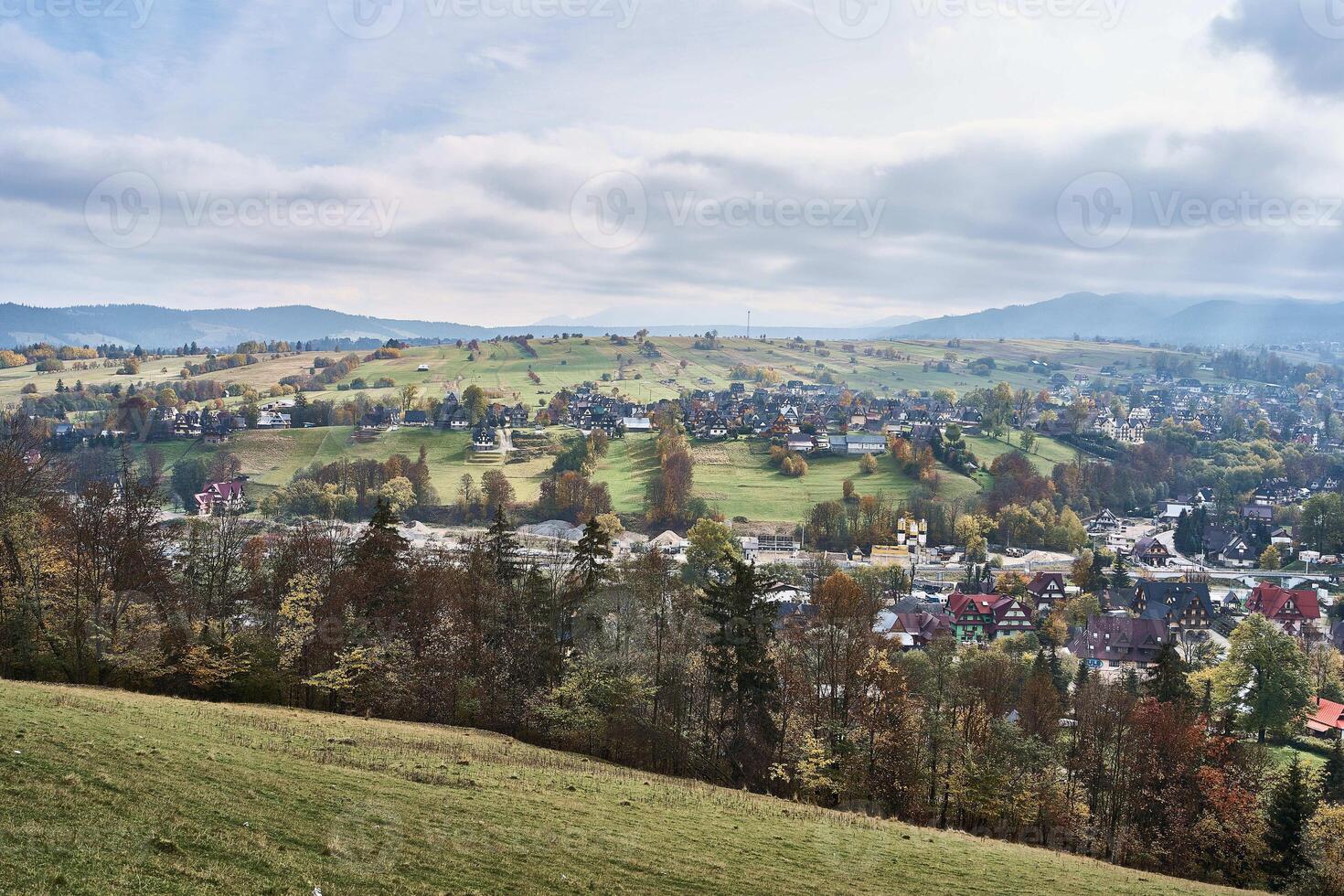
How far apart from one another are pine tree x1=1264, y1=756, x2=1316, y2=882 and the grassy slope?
9597mm

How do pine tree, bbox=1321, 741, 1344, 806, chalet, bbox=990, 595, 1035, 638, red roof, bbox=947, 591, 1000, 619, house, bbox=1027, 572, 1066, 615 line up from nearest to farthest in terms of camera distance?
pine tree, bbox=1321, 741, 1344, 806 < chalet, bbox=990, 595, 1035, 638 < red roof, bbox=947, 591, 1000, 619 < house, bbox=1027, 572, 1066, 615

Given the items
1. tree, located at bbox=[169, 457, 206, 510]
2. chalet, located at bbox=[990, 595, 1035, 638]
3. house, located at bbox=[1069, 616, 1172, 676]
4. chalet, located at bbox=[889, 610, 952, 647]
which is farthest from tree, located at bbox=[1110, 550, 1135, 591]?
tree, located at bbox=[169, 457, 206, 510]

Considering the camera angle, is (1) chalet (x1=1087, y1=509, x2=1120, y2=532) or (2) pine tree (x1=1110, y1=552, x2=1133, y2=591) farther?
(1) chalet (x1=1087, y1=509, x2=1120, y2=532)

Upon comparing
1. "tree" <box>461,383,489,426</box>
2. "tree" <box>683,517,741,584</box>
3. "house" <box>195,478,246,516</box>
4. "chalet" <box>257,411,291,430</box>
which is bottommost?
"house" <box>195,478,246,516</box>

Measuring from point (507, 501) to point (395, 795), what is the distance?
107 metres

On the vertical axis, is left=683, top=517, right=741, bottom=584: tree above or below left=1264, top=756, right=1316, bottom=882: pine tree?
below

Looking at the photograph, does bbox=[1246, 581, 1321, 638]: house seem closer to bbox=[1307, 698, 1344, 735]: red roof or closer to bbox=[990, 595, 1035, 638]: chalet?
bbox=[990, 595, 1035, 638]: chalet

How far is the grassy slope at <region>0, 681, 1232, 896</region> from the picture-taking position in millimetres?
12570

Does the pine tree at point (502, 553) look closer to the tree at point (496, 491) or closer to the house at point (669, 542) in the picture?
the house at point (669, 542)

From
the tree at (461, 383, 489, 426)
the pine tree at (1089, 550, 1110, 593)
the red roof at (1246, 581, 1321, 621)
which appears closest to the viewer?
the red roof at (1246, 581, 1321, 621)

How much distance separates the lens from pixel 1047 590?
94.9 metres

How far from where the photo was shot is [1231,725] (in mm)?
46906

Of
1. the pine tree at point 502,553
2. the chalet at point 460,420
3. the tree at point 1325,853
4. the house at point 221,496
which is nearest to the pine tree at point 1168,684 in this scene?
the tree at point 1325,853

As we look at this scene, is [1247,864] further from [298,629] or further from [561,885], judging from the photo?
[298,629]
